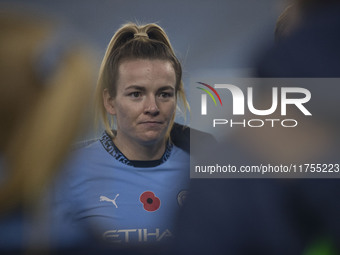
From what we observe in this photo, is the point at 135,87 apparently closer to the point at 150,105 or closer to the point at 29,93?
the point at 150,105

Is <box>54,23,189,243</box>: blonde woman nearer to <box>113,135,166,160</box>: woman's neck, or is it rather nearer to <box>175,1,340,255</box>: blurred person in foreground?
<box>113,135,166,160</box>: woman's neck

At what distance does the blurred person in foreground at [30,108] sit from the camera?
2527mm

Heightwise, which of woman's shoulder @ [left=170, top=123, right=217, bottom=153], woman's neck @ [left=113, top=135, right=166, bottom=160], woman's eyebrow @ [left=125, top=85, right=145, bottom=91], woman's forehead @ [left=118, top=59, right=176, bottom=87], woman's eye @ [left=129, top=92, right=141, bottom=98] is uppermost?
woman's forehead @ [left=118, top=59, right=176, bottom=87]

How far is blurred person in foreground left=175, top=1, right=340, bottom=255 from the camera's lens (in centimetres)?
257

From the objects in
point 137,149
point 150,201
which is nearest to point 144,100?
point 137,149

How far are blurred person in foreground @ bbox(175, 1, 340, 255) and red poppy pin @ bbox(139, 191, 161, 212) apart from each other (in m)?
0.18

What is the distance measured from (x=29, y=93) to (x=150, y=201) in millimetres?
→ 994

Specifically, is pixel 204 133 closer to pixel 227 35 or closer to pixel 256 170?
pixel 256 170

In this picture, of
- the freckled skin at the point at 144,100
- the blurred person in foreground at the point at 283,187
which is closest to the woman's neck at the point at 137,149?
the freckled skin at the point at 144,100

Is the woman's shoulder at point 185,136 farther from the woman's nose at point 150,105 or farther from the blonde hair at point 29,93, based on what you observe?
the blonde hair at point 29,93

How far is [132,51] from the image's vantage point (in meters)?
2.54

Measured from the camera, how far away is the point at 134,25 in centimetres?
254

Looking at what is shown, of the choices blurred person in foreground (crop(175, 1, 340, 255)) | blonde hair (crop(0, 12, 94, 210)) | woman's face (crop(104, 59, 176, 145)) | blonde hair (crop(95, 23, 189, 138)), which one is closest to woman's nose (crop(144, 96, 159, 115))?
woman's face (crop(104, 59, 176, 145))

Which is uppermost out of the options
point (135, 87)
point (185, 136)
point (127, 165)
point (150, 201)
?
point (135, 87)
